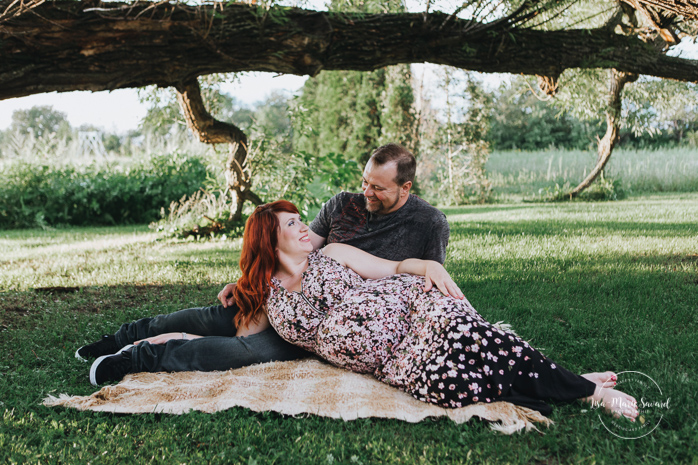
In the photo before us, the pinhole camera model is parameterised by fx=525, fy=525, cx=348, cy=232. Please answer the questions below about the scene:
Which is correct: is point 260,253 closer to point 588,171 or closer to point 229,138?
point 229,138

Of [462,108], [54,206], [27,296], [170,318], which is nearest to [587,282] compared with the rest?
[170,318]

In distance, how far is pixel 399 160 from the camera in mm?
3451

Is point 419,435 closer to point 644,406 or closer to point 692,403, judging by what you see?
point 644,406

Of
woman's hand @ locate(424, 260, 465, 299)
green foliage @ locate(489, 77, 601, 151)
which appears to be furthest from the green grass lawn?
green foliage @ locate(489, 77, 601, 151)

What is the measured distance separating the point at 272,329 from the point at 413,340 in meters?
1.05

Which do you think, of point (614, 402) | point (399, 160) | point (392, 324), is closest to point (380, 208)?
point (399, 160)

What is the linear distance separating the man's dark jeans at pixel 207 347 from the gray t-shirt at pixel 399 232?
0.84 m

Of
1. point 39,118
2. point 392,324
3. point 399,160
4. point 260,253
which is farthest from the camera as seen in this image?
point 39,118

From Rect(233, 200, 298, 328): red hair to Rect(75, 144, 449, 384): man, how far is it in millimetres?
255

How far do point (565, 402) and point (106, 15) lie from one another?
4.20 metres

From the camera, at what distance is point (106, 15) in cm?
413

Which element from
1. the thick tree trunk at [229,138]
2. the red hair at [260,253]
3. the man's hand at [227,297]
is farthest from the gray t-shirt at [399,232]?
the thick tree trunk at [229,138]

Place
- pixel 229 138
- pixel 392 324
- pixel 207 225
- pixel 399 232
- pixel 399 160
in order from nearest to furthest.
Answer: pixel 392 324
pixel 399 160
pixel 399 232
pixel 229 138
pixel 207 225

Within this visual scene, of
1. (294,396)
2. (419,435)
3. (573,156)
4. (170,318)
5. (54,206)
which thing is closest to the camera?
(419,435)
